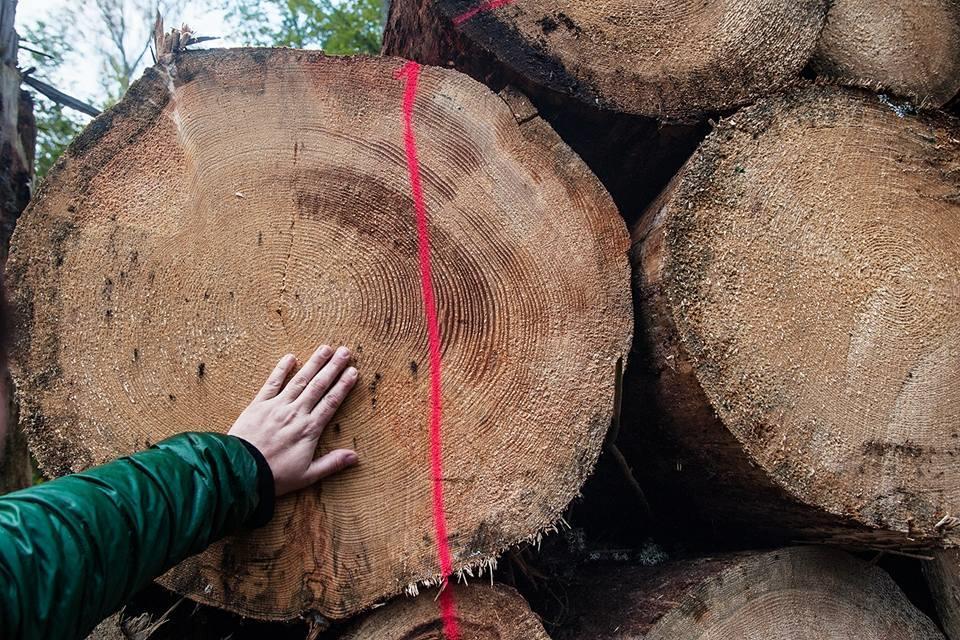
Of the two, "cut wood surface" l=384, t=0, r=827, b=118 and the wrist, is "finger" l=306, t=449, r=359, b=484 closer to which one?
the wrist

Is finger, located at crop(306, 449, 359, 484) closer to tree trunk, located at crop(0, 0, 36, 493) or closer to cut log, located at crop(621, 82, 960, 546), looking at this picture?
cut log, located at crop(621, 82, 960, 546)

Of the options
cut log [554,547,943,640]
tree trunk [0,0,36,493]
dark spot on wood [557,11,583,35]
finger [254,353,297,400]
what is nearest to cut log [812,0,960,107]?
dark spot on wood [557,11,583,35]

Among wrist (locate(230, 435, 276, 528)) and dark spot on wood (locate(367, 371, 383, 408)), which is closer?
wrist (locate(230, 435, 276, 528))

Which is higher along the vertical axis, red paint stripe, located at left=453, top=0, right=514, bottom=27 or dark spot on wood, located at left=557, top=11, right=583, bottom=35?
red paint stripe, located at left=453, top=0, right=514, bottom=27

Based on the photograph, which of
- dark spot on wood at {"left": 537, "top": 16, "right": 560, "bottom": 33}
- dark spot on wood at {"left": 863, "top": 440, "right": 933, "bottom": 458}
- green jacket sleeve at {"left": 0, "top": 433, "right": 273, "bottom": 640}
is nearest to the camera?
green jacket sleeve at {"left": 0, "top": 433, "right": 273, "bottom": 640}

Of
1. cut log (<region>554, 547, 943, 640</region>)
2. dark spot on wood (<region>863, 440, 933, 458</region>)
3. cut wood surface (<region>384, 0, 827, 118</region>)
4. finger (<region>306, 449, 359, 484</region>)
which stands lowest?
cut log (<region>554, 547, 943, 640</region>)

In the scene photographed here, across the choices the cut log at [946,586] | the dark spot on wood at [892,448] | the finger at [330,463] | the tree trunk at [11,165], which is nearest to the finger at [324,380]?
the finger at [330,463]

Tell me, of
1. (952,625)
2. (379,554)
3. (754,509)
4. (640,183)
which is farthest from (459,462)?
(952,625)

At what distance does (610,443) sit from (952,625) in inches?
46.5

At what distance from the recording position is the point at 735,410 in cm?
132

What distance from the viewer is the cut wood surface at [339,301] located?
1349 millimetres

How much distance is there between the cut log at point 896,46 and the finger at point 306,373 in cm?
142

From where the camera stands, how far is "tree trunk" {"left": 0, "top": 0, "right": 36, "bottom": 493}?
2100mm

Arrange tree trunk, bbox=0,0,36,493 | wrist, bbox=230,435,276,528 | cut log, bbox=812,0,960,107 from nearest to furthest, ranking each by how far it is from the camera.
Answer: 1. wrist, bbox=230,435,276,528
2. cut log, bbox=812,0,960,107
3. tree trunk, bbox=0,0,36,493
